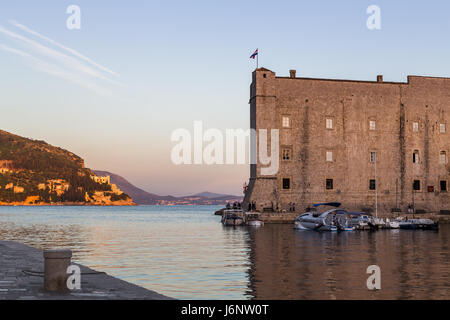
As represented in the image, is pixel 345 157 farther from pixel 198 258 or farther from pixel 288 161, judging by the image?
pixel 198 258

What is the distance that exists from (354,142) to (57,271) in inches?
2246

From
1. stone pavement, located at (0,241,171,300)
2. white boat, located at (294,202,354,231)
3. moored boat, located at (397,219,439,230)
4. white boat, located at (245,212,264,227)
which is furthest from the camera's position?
white boat, located at (245,212,264,227)

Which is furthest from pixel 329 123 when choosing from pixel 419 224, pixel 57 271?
pixel 57 271

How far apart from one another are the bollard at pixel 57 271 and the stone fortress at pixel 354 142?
5031 centimetres

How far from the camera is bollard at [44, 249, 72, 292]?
11488mm

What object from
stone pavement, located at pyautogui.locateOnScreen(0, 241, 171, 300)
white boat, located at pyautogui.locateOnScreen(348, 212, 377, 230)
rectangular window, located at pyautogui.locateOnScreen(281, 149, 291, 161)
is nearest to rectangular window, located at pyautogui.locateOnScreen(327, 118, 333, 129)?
rectangular window, located at pyautogui.locateOnScreen(281, 149, 291, 161)

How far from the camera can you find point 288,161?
208ft

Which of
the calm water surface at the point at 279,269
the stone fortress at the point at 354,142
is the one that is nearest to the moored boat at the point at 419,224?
the stone fortress at the point at 354,142

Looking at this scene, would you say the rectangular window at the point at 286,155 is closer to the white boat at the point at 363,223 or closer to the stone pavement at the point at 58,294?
the white boat at the point at 363,223

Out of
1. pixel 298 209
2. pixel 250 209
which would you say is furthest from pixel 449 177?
pixel 250 209

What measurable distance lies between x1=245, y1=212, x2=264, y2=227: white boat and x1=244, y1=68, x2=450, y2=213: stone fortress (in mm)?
2537

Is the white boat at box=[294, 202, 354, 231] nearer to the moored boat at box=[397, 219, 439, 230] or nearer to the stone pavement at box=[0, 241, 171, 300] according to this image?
the moored boat at box=[397, 219, 439, 230]
